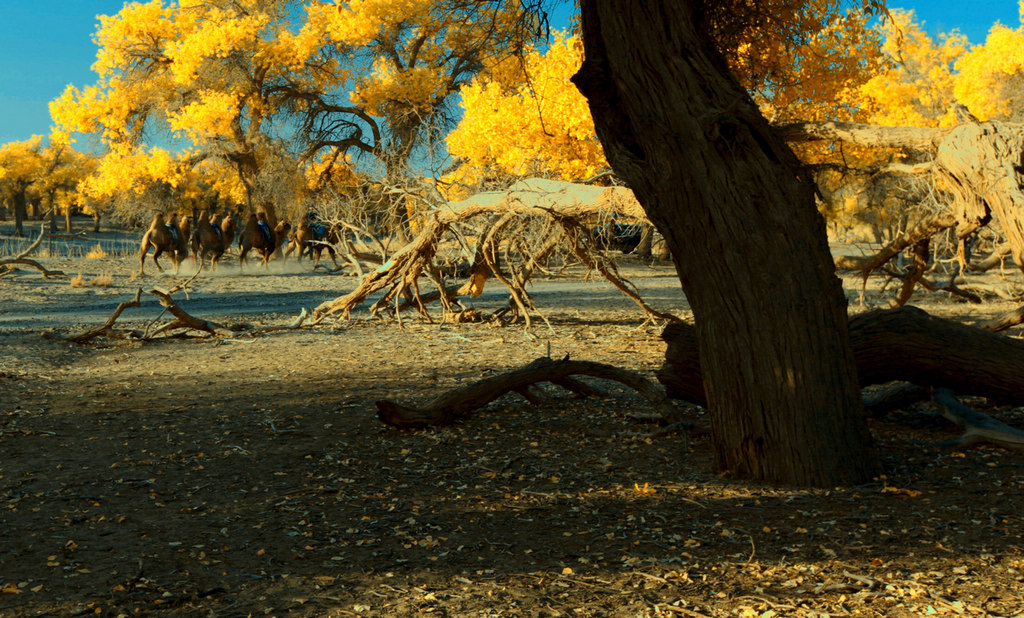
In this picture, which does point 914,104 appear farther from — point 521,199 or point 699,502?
point 699,502

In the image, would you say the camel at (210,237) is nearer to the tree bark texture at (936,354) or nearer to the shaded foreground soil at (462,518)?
the shaded foreground soil at (462,518)

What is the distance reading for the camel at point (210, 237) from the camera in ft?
82.5

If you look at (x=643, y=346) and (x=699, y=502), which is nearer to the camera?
(x=699, y=502)

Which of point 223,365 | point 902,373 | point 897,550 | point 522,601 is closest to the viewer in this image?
point 522,601

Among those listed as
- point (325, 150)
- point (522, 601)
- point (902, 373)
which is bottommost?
point (522, 601)

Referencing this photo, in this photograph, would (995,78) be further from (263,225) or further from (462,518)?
(462,518)

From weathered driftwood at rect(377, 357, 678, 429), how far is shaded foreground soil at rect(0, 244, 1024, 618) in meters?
0.13

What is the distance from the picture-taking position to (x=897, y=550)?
3.62 m

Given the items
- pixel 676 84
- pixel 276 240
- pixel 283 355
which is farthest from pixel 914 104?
pixel 676 84

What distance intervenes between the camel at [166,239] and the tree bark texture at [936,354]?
68.6ft

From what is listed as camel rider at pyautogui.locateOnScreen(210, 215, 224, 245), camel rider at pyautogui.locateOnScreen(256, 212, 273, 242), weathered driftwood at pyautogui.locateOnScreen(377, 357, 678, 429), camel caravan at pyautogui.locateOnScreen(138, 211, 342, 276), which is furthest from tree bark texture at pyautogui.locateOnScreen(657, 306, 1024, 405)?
camel rider at pyautogui.locateOnScreen(210, 215, 224, 245)

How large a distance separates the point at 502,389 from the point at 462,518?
2.12 meters

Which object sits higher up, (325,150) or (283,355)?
(325,150)

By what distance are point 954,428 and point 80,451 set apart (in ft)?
18.5
